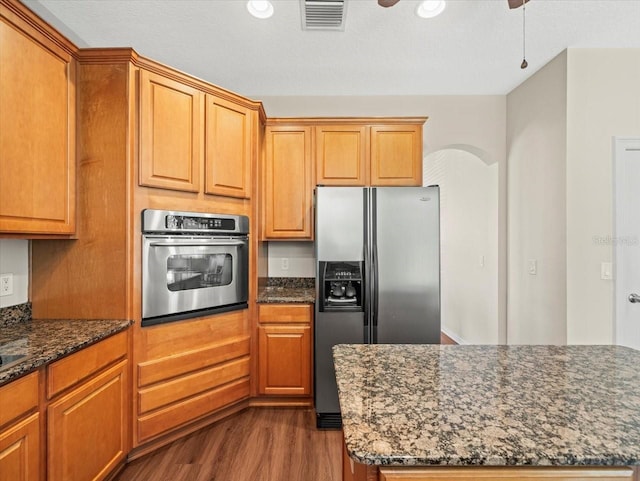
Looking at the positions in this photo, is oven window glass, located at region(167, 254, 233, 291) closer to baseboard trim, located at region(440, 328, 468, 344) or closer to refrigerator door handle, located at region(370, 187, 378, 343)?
refrigerator door handle, located at region(370, 187, 378, 343)

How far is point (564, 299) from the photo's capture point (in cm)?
259

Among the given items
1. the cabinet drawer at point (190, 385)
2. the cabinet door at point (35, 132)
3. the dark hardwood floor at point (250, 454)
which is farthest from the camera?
the cabinet drawer at point (190, 385)

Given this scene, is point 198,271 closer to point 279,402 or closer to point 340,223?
point 340,223

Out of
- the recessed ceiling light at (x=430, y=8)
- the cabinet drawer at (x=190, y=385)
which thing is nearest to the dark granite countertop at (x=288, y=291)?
the cabinet drawer at (x=190, y=385)

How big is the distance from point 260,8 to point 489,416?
93.3 inches

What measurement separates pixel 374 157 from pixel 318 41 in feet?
3.33

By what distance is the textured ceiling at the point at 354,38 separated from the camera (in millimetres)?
2154

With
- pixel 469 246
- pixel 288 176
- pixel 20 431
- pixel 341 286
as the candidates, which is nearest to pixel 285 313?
pixel 341 286

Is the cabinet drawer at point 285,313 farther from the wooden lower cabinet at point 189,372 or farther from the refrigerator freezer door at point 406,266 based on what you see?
the refrigerator freezer door at point 406,266

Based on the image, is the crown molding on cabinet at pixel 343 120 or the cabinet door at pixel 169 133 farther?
the crown molding on cabinet at pixel 343 120

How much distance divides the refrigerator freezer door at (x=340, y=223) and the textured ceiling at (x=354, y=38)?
1.07 metres

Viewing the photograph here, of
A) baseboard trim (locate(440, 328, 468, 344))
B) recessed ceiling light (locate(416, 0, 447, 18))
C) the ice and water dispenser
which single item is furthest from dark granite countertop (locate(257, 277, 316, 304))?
baseboard trim (locate(440, 328, 468, 344))

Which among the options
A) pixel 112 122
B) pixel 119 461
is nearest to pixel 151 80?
pixel 112 122

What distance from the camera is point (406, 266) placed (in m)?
2.58
